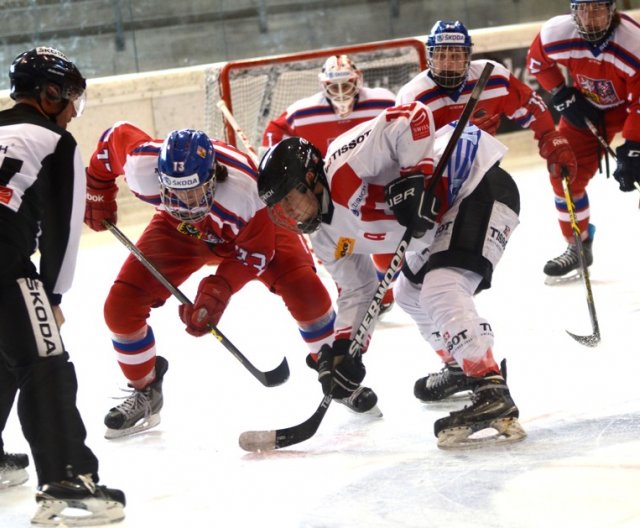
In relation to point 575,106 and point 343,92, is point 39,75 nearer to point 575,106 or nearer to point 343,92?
point 343,92

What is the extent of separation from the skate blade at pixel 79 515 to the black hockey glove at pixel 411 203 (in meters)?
0.96

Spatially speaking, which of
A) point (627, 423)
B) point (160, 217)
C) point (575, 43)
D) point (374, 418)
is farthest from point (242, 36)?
point (627, 423)

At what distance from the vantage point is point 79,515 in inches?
98.4

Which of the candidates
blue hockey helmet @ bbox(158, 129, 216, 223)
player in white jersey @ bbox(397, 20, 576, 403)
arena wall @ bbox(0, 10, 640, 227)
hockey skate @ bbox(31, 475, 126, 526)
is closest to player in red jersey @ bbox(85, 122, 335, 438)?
blue hockey helmet @ bbox(158, 129, 216, 223)

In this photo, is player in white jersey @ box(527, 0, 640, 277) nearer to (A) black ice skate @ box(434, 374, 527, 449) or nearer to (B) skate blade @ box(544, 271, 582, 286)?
(B) skate blade @ box(544, 271, 582, 286)

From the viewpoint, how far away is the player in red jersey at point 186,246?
9.86 feet

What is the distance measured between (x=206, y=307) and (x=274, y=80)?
3511 mm

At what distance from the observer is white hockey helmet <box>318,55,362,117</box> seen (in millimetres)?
4910

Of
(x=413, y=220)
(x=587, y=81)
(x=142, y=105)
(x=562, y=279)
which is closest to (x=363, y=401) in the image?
(x=413, y=220)

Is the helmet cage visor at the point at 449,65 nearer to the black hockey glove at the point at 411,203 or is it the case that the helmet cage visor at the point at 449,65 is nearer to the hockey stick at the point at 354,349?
the hockey stick at the point at 354,349

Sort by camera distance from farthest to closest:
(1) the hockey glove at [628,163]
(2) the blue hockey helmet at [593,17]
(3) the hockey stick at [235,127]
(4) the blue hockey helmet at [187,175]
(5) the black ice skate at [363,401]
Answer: (3) the hockey stick at [235,127] → (2) the blue hockey helmet at [593,17] → (1) the hockey glove at [628,163] → (5) the black ice skate at [363,401] → (4) the blue hockey helmet at [187,175]

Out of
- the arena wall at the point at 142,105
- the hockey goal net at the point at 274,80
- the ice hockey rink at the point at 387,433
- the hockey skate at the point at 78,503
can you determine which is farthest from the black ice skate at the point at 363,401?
the arena wall at the point at 142,105

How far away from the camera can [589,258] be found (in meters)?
4.76

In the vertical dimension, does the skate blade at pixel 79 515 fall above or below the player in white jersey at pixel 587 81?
below
